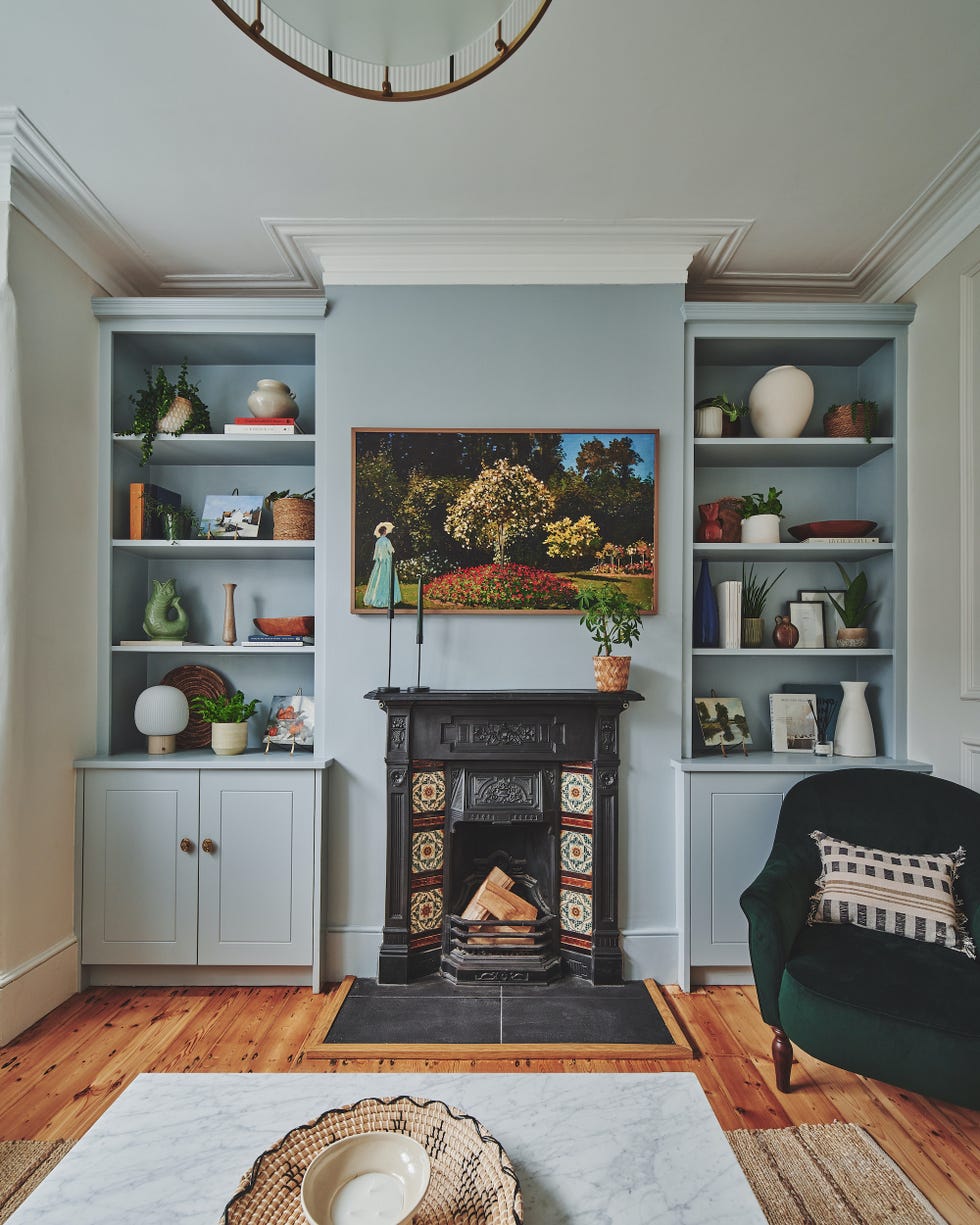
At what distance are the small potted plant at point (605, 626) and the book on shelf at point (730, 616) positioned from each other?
1.47 ft

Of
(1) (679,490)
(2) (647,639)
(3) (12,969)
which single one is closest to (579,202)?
(1) (679,490)

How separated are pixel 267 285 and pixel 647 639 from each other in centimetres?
221

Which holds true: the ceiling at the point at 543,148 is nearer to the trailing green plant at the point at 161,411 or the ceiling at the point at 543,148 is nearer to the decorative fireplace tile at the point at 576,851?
the trailing green plant at the point at 161,411

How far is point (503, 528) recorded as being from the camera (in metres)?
2.95

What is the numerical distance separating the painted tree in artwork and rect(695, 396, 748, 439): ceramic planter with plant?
0.71 m

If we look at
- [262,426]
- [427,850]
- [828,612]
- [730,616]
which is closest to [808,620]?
[828,612]

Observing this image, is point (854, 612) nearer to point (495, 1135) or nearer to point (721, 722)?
point (721, 722)

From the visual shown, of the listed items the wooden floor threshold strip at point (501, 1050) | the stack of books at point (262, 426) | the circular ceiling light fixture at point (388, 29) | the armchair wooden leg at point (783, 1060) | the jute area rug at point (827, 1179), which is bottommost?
the wooden floor threshold strip at point (501, 1050)

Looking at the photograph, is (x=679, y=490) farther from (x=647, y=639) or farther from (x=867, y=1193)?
(x=867, y=1193)

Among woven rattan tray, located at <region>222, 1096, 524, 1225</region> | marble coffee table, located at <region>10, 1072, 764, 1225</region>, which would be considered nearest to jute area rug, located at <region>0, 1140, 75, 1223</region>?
marble coffee table, located at <region>10, 1072, 764, 1225</region>

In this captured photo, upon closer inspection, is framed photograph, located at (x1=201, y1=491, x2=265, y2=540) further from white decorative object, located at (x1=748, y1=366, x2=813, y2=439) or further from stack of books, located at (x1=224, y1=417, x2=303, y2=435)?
white decorative object, located at (x1=748, y1=366, x2=813, y2=439)

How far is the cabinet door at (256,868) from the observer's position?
281 centimetres

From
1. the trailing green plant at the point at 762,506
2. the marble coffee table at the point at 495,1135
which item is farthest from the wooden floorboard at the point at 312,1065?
the trailing green plant at the point at 762,506

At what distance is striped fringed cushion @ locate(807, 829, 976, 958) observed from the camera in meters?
2.22
